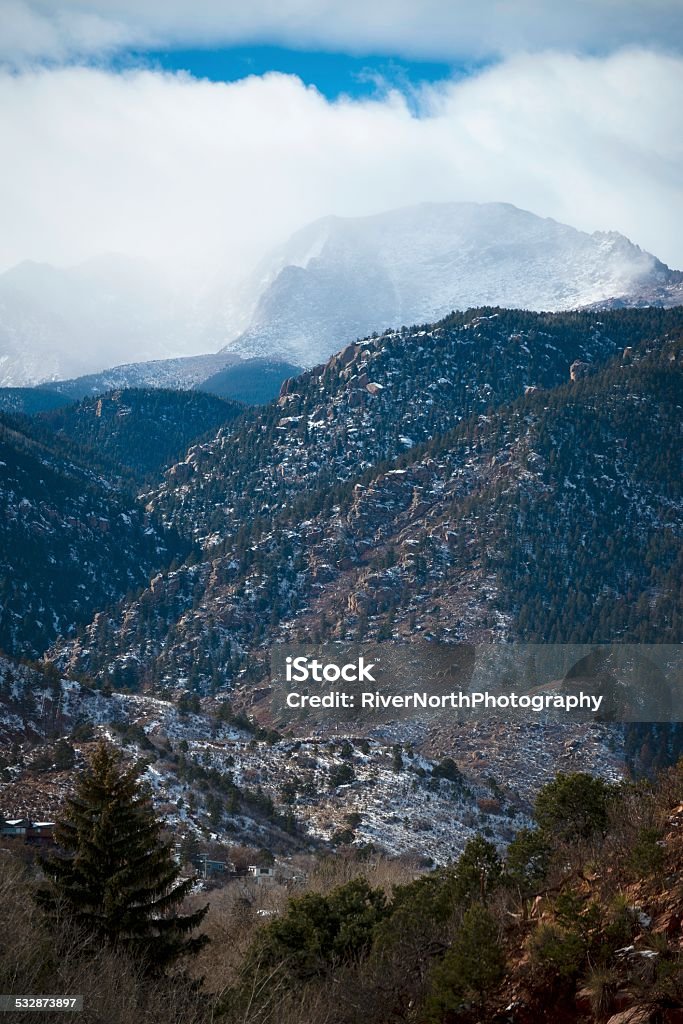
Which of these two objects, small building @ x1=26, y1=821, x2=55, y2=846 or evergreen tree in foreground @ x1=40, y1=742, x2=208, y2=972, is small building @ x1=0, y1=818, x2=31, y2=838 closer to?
small building @ x1=26, y1=821, x2=55, y2=846

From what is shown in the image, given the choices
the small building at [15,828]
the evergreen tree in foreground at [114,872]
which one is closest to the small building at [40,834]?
the small building at [15,828]

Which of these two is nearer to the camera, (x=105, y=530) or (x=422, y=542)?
(x=422, y=542)

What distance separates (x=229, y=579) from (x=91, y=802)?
13769cm

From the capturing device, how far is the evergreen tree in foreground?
29.1 metres

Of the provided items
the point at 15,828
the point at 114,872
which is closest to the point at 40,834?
the point at 15,828

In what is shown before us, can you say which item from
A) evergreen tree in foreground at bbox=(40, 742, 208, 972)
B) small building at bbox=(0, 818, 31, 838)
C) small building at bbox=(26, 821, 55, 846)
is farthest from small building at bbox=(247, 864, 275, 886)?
evergreen tree in foreground at bbox=(40, 742, 208, 972)

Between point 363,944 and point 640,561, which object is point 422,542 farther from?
point 363,944

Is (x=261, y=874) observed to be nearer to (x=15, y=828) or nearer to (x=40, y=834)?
(x=40, y=834)

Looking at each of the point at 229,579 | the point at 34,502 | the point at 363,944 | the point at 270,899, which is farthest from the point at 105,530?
the point at 363,944

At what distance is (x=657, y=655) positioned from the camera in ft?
427

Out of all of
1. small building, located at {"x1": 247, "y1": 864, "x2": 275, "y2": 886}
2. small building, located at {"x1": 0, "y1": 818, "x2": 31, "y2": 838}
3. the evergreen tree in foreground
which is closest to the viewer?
the evergreen tree in foreground

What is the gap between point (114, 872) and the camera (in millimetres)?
29578

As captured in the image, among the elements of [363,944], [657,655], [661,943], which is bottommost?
[657,655]

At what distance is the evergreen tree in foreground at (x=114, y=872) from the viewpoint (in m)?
29.1
